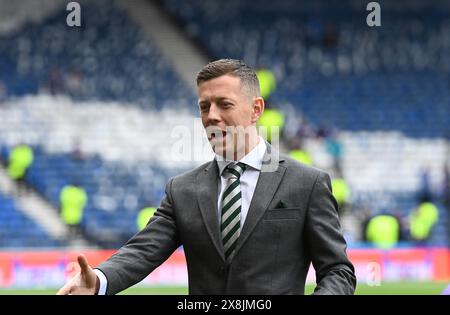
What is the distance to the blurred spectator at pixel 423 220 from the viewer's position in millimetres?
19000

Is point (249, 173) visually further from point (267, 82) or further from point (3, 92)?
point (267, 82)

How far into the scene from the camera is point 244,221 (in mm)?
3219

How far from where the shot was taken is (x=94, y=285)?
3.08 m

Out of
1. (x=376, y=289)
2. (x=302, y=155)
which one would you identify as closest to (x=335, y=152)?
(x=302, y=155)

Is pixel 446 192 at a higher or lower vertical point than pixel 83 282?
lower

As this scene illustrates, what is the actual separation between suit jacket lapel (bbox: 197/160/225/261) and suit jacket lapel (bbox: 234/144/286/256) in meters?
0.09

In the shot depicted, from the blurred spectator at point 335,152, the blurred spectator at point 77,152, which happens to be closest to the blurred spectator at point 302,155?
the blurred spectator at point 335,152

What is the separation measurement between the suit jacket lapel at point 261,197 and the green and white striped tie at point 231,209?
32 millimetres

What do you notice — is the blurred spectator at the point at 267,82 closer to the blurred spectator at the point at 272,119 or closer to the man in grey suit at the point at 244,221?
the blurred spectator at the point at 272,119

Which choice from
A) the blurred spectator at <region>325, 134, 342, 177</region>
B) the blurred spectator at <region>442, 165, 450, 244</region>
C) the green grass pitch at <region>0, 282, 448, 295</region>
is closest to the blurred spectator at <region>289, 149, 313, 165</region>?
the blurred spectator at <region>325, 134, 342, 177</region>

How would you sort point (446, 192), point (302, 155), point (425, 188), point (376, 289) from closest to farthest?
point (376, 289)
point (446, 192)
point (425, 188)
point (302, 155)

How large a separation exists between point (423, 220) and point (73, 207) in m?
7.01
